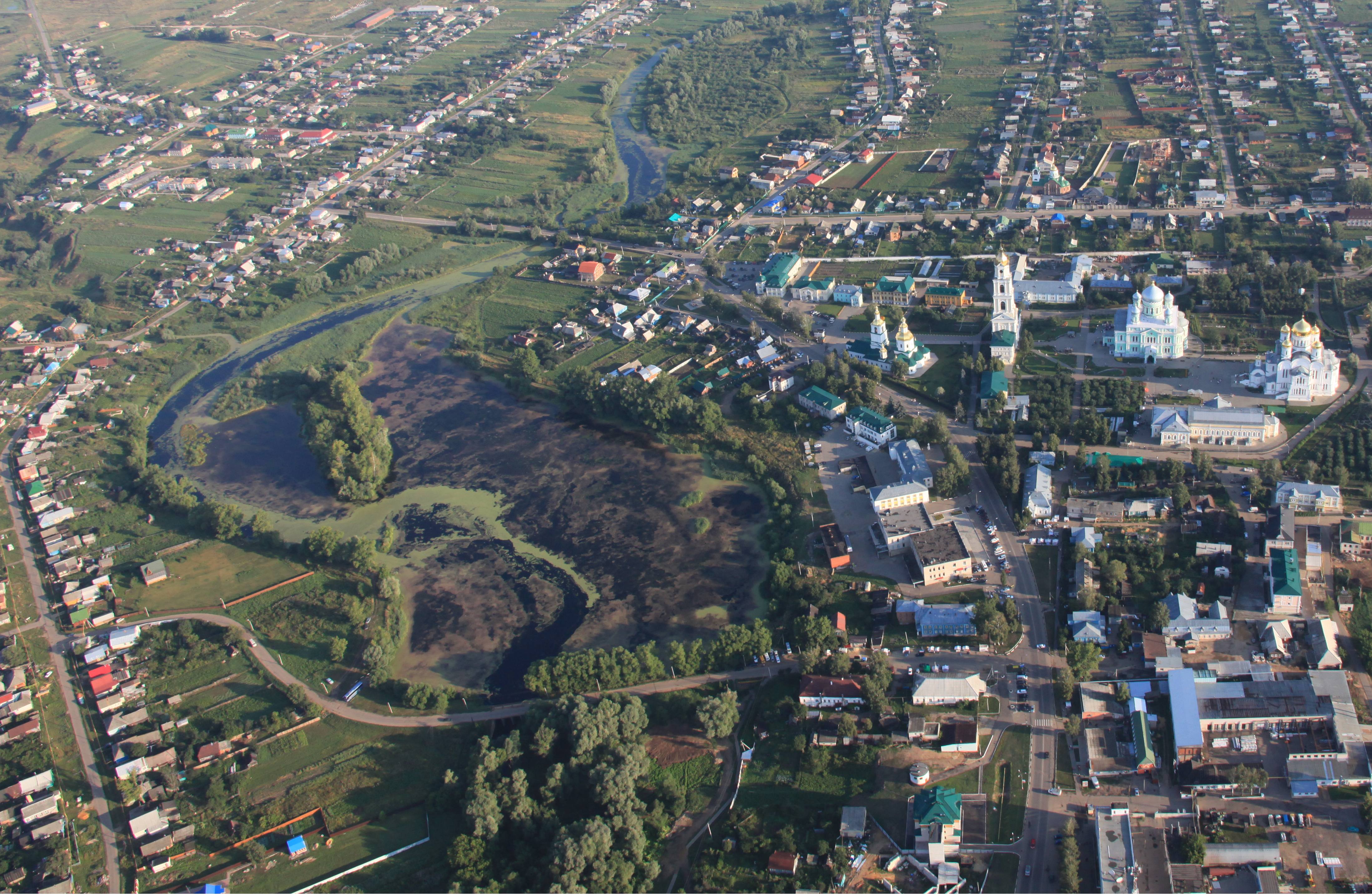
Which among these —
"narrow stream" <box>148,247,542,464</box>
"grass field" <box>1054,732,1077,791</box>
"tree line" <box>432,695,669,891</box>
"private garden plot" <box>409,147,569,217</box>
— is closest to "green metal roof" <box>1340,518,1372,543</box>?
"grass field" <box>1054,732,1077,791</box>

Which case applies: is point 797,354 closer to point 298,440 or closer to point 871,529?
point 871,529

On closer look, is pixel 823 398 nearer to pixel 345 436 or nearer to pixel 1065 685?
pixel 1065 685

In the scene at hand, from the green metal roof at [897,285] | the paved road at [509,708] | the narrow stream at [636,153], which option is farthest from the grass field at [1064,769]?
the narrow stream at [636,153]

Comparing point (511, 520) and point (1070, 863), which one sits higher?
point (1070, 863)

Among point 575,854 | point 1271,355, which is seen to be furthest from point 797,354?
point 575,854

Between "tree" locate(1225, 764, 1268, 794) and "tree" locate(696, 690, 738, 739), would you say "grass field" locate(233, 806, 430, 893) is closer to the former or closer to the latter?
"tree" locate(696, 690, 738, 739)

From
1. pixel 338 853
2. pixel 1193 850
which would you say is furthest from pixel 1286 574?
pixel 338 853

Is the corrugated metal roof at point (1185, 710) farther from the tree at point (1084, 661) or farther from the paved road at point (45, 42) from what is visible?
the paved road at point (45, 42)
